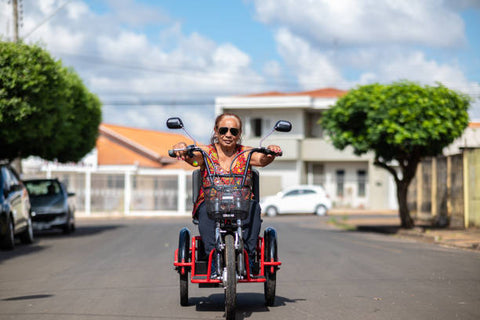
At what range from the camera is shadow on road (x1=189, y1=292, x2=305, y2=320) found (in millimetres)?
7355

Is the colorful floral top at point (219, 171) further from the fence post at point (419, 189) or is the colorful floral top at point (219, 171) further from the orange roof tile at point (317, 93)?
the orange roof tile at point (317, 93)

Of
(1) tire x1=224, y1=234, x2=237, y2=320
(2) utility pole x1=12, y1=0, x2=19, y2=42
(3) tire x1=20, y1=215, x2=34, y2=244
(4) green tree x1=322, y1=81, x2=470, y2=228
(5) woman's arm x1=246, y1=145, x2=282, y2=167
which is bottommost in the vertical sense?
(3) tire x1=20, y1=215, x2=34, y2=244

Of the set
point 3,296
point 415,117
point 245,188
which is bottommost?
point 3,296

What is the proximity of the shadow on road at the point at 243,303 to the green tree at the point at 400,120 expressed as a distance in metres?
12.3

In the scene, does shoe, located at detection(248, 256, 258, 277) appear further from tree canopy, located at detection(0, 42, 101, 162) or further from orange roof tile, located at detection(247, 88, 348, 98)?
orange roof tile, located at detection(247, 88, 348, 98)

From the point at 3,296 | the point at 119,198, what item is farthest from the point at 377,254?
the point at 119,198

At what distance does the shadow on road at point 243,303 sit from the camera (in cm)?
736

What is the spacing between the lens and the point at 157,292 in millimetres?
8641

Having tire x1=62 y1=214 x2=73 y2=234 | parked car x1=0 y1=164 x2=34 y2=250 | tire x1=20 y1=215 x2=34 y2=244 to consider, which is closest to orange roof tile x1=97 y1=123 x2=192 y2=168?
tire x1=62 y1=214 x2=73 y2=234

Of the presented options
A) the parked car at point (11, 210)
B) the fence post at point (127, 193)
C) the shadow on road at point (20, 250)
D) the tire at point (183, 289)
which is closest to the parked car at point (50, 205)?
the shadow on road at point (20, 250)

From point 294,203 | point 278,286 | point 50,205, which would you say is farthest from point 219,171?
point 294,203

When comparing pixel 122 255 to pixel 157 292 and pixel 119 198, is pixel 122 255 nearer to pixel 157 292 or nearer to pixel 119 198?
pixel 157 292

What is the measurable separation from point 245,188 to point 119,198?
107 ft

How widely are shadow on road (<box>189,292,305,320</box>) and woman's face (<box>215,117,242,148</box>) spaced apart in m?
1.64
